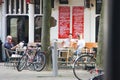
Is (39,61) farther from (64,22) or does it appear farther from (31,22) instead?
(64,22)

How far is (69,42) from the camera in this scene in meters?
19.0

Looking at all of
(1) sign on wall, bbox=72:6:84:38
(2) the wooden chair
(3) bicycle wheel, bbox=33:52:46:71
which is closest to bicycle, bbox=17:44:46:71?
(3) bicycle wheel, bbox=33:52:46:71

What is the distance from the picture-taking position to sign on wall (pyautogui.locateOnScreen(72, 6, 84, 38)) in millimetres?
20688

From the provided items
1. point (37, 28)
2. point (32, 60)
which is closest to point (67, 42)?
point (37, 28)

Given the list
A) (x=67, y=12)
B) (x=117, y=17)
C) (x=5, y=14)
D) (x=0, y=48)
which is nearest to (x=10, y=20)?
(x=5, y=14)

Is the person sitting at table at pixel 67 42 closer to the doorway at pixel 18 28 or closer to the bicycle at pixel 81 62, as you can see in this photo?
the doorway at pixel 18 28

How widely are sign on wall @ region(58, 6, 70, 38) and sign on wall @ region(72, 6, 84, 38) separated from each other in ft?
1.03

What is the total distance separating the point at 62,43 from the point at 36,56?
12.1ft

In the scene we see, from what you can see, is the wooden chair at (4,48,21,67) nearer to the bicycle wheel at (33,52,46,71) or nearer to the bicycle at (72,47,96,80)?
the bicycle wheel at (33,52,46,71)

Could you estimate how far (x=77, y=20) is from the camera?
20750mm

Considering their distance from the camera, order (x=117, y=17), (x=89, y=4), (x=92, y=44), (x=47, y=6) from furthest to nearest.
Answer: (x=89, y=4) < (x=92, y=44) < (x=47, y=6) < (x=117, y=17)

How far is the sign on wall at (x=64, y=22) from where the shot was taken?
20.8 m

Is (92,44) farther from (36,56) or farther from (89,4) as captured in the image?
(36,56)

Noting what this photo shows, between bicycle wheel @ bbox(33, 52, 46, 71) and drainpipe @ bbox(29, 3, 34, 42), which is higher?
drainpipe @ bbox(29, 3, 34, 42)
